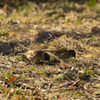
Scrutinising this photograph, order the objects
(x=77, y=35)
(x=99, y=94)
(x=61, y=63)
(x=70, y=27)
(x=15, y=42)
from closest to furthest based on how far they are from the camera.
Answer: (x=99, y=94) → (x=61, y=63) → (x=15, y=42) → (x=77, y=35) → (x=70, y=27)

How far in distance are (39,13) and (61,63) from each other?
2.76 meters

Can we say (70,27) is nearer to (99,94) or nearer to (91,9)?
(91,9)

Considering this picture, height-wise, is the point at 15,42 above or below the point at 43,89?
above

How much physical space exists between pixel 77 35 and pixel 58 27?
0.60 m

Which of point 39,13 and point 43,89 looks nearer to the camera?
point 43,89

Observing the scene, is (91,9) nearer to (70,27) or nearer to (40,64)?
(70,27)

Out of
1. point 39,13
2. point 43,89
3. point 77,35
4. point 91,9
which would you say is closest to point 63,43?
point 77,35

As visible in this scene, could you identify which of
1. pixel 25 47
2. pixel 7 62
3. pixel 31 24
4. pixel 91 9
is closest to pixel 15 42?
pixel 25 47

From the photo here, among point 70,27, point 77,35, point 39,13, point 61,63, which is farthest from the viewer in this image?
point 39,13

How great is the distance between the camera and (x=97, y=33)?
13.4 feet

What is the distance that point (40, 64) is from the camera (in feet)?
9.89

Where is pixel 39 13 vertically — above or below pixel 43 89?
above

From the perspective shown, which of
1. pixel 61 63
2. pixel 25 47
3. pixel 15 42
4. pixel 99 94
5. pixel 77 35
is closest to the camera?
pixel 99 94

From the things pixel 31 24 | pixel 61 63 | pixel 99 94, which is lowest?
pixel 99 94
